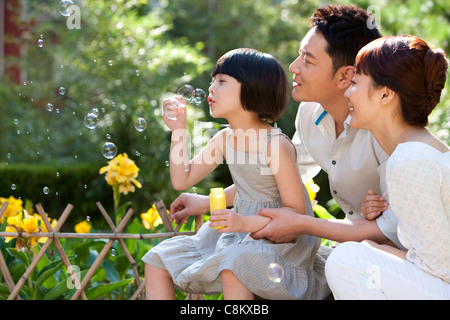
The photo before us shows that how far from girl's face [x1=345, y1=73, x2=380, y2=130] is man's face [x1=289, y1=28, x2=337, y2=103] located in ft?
1.35

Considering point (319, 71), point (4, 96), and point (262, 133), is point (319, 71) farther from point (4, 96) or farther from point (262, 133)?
point (4, 96)

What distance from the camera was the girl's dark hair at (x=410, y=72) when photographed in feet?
6.36

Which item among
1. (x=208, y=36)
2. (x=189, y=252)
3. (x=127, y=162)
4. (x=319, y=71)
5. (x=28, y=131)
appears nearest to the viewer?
(x=189, y=252)

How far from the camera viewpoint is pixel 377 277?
72.2 inches

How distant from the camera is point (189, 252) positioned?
2.26 m

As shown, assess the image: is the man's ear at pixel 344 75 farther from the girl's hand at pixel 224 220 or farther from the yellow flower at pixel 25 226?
the yellow flower at pixel 25 226

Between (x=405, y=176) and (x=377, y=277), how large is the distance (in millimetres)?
315

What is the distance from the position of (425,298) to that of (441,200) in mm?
289

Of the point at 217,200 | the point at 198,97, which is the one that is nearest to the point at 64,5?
the point at 198,97

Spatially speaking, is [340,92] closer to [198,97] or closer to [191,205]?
[198,97]

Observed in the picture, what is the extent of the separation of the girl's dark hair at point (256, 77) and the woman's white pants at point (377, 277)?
2.21 ft

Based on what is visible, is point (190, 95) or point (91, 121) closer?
point (190, 95)

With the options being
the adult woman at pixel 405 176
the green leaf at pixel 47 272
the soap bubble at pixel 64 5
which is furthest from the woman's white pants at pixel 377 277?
the soap bubble at pixel 64 5

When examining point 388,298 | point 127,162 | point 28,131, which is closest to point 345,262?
point 388,298
